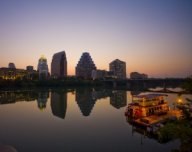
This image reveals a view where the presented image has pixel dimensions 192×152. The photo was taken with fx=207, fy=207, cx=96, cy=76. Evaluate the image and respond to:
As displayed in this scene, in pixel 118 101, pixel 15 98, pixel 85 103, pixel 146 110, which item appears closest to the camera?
pixel 146 110

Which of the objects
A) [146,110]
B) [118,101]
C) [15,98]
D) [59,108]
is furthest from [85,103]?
[146,110]

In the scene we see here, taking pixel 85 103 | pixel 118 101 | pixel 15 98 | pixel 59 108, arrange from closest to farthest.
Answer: pixel 59 108 → pixel 85 103 → pixel 118 101 → pixel 15 98

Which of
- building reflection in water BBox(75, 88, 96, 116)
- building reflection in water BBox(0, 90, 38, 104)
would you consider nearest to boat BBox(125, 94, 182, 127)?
building reflection in water BBox(75, 88, 96, 116)

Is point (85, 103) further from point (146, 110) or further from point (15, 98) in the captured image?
point (146, 110)

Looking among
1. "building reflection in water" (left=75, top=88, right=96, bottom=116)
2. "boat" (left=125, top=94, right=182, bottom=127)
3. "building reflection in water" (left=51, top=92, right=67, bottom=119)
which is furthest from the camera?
"building reflection in water" (left=75, top=88, right=96, bottom=116)

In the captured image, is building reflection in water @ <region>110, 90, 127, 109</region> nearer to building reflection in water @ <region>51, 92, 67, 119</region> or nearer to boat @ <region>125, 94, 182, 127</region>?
building reflection in water @ <region>51, 92, 67, 119</region>

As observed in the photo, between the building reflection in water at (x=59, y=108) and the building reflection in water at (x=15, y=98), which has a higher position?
the building reflection in water at (x=15, y=98)

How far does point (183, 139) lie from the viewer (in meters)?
8.80

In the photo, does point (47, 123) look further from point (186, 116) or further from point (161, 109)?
point (186, 116)

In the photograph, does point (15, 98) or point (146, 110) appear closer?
point (146, 110)

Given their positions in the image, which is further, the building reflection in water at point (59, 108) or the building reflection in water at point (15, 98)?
the building reflection in water at point (15, 98)

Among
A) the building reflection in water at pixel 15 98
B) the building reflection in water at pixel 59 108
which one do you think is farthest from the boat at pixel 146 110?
the building reflection in water at pixel 15 98

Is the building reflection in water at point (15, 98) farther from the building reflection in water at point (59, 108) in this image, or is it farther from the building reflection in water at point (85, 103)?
the building reflection in water at point (85, 103)

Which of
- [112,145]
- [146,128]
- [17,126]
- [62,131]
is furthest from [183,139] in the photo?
[17,126]
